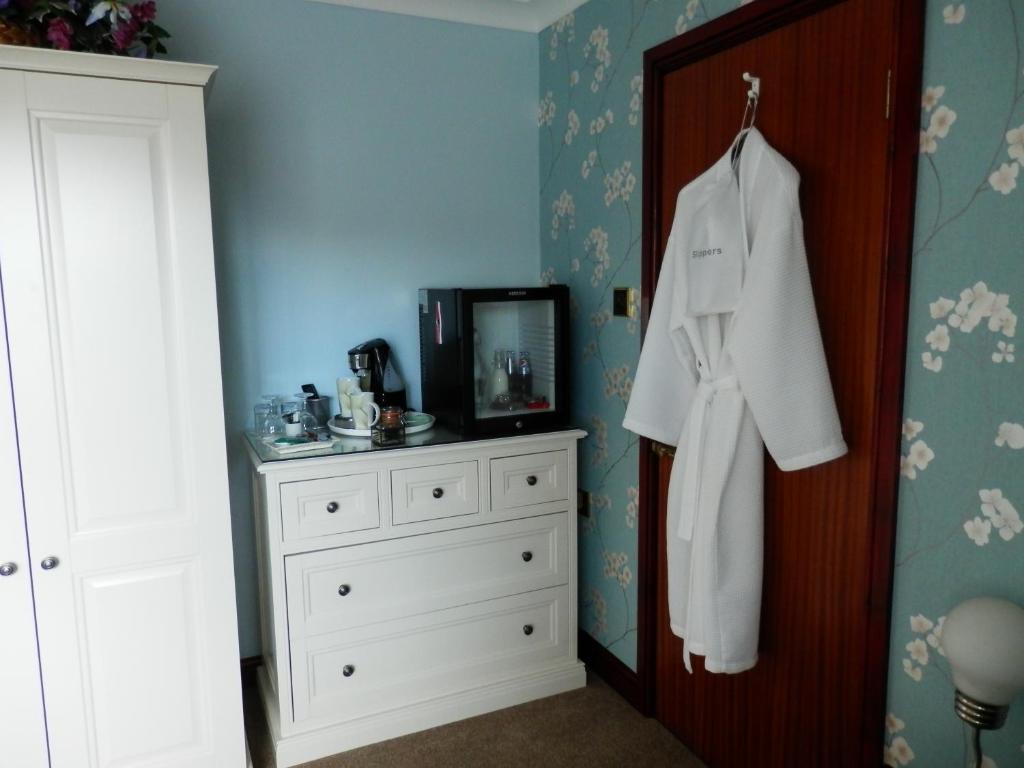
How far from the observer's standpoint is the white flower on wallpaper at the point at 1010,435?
53.5 inches

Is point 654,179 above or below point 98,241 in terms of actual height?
above

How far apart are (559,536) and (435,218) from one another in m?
1.24

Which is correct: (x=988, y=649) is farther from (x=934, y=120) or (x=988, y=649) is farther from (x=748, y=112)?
(x=748, y=112)

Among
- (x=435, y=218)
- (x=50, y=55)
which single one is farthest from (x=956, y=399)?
(x=50, y=55)

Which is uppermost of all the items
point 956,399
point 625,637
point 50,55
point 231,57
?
point 231,57

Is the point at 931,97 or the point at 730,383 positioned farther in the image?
the point at 730,383

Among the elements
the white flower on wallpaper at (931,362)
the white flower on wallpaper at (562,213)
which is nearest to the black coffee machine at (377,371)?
the white flower on wallpaper at (562,213)

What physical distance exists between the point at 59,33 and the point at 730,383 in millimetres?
1798

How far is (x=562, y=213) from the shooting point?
2.83 metres

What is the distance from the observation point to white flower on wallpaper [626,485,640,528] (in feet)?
8.05

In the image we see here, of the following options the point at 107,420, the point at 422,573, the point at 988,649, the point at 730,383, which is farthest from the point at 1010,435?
the point at 107,420

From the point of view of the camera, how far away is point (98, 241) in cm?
181

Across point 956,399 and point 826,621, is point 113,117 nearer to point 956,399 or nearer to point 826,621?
point 956,399

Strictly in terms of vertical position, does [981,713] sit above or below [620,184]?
below
